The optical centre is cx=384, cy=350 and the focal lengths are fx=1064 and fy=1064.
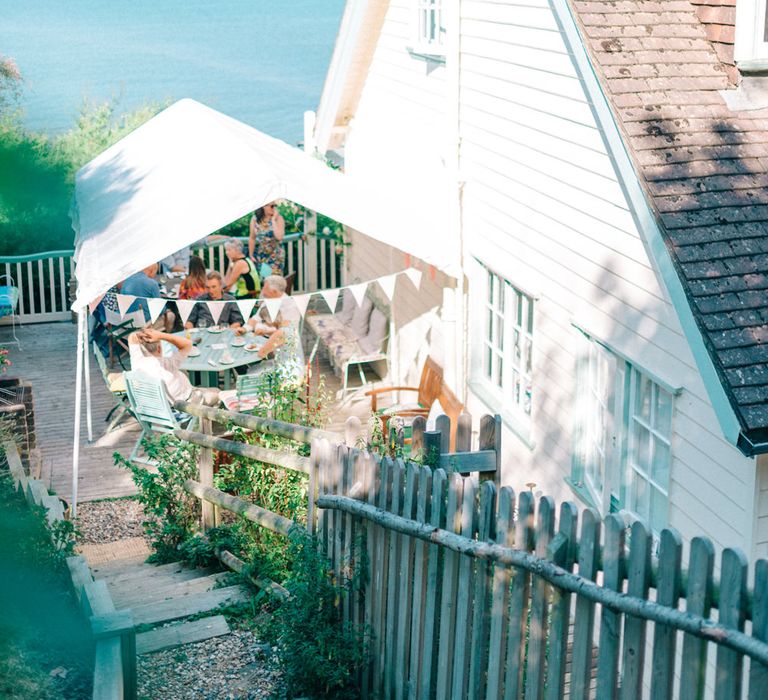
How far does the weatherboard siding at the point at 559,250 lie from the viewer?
5.86m

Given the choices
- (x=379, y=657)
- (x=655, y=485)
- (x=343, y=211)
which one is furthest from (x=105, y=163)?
(x=379, y=657)

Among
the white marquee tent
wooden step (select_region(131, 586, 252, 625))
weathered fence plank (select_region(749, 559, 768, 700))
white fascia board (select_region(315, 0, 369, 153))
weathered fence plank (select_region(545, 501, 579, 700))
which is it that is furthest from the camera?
white fascia board (select_region(315, 0, 369, 153))

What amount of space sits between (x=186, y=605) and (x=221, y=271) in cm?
1042

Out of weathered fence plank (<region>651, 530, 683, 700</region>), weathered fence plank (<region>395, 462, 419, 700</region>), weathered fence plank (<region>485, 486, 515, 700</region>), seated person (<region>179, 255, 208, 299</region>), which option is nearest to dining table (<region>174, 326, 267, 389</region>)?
seated person (<region>179, 255, 208, 299</region>)

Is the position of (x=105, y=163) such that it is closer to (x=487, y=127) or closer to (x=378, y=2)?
(x=378, y=2)

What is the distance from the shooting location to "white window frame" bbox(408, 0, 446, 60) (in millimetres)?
10264

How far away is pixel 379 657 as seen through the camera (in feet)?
15.4

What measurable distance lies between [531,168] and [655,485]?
2.85 m

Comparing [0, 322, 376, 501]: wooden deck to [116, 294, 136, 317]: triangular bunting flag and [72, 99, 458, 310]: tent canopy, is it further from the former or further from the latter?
[72, 99, 458, 310]: tent canopy

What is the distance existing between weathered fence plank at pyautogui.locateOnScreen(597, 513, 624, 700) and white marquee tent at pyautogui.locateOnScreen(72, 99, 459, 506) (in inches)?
239

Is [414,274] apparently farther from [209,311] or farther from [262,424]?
[262,424]

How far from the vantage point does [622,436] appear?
6.82 m

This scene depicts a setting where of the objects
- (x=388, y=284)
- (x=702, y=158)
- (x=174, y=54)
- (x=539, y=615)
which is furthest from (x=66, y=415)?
(x=174, y=54)

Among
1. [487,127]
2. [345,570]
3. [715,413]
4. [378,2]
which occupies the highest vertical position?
[378,2]
